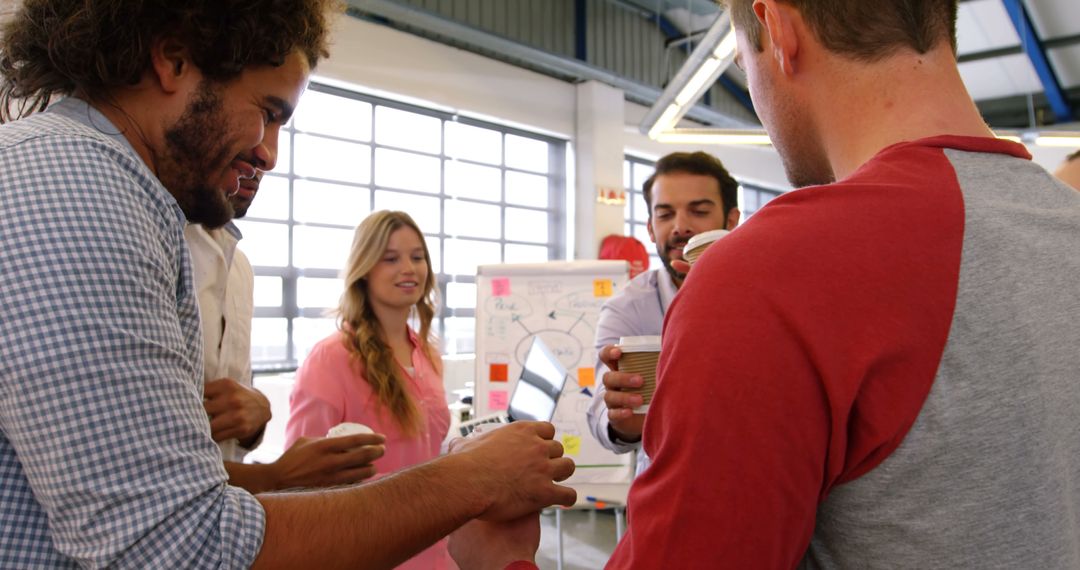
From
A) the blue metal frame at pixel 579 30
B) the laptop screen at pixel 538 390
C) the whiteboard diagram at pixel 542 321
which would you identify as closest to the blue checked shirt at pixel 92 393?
the laptop screen at pixel 538 390

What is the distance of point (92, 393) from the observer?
75cm

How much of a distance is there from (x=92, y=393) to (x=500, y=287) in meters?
3.94

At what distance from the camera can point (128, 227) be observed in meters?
0.82

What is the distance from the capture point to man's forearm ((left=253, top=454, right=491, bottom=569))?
870 mm

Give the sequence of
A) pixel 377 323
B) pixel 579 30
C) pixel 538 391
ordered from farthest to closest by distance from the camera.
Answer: pixel 579 30
pixel 377 323
pixel 538 391

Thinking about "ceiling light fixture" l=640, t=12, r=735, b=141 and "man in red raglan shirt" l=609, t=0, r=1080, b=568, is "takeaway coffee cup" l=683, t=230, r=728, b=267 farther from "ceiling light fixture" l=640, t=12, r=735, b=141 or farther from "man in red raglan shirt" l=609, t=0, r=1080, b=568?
"ceiling light fixture" l=640, t=12, r=735, b=141

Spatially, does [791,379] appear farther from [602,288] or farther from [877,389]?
[602,288]

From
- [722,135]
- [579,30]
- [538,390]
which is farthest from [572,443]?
[579,30]

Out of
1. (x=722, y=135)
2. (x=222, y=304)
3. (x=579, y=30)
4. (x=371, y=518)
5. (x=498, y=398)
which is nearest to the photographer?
(x=371, y=518)

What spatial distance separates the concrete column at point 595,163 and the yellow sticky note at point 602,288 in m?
4.52

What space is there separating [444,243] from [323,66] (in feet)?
8.07

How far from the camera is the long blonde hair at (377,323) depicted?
2730mm

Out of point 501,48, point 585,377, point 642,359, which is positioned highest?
point 501,48

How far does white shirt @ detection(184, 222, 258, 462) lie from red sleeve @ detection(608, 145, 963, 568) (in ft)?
4.32
